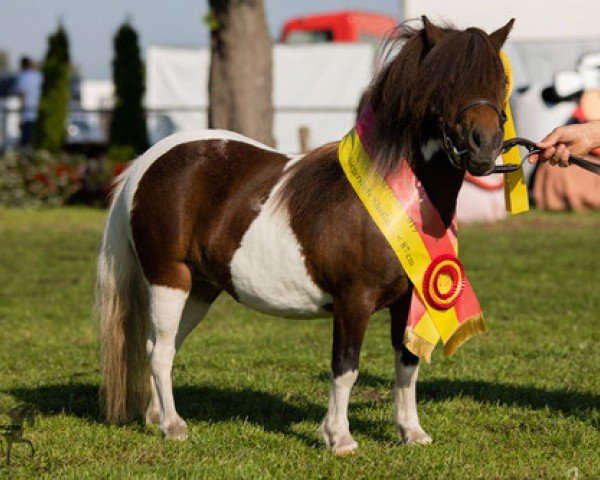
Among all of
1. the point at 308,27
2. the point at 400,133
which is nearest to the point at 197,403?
the point at 400,133

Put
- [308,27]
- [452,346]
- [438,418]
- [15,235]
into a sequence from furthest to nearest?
[308,27] → [15,235] → [438,418] → [452,346]

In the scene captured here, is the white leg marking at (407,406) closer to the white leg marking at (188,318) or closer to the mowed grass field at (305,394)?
the mowed grass field at (305,394)

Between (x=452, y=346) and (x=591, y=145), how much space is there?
1187 mm

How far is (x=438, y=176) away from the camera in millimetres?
4984

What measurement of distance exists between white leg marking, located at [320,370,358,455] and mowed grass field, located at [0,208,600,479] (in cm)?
6

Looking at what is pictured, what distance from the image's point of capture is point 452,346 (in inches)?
210

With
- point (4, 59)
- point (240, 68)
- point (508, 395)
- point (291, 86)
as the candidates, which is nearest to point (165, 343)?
point (508, 395)

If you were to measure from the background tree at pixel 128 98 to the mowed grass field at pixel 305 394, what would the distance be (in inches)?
397

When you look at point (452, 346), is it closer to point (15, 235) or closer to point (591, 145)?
point (591, 145)

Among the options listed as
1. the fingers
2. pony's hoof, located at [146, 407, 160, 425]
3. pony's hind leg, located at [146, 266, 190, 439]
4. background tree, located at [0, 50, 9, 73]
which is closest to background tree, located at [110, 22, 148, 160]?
pony's hoof, located at [146, 407, 160, 425]

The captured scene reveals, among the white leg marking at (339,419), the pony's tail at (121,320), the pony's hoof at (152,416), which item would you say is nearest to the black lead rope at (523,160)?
the white leg marking at (339,419)

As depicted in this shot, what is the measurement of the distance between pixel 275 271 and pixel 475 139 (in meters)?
1.18

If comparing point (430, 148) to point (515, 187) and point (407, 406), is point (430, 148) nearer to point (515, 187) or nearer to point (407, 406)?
point (515, 187)

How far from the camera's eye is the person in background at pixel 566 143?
532 centimetres
